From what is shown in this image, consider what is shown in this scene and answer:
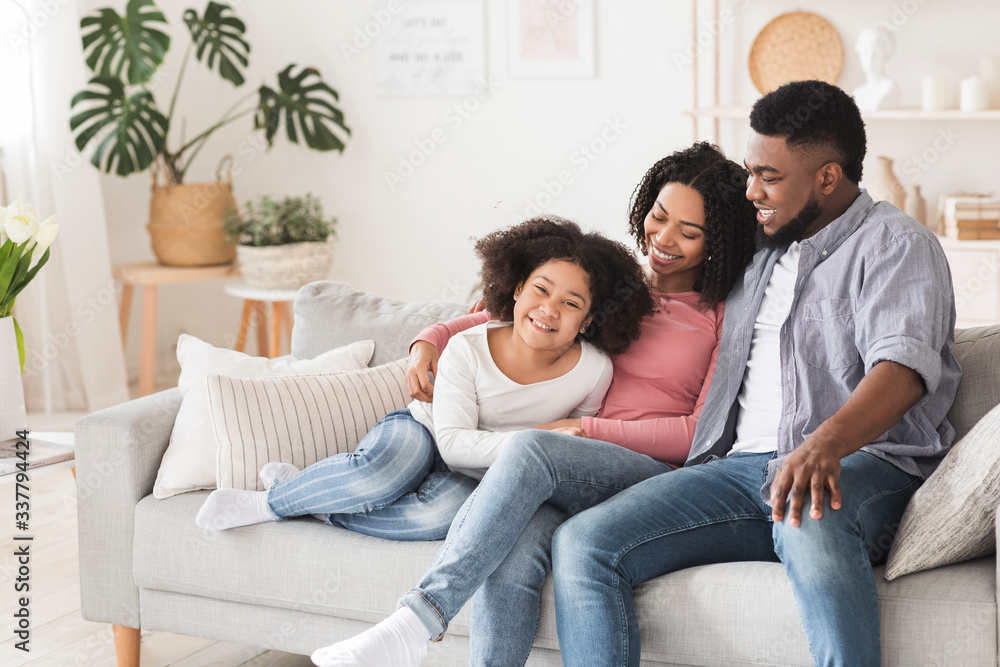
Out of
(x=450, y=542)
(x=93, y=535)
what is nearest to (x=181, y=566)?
(x=93, y=535)

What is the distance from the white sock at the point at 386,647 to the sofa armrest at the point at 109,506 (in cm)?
63

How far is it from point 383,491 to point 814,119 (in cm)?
97

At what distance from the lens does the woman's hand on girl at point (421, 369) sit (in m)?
1.86

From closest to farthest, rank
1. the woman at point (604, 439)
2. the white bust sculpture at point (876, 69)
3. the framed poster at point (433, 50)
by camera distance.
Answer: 1. the woman at point (604, 439)
2. the white bust sculpture at point (876, 69)
3. the framed poster at point (433, 50)

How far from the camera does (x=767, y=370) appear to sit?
1.70m

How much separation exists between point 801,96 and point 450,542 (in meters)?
0.94

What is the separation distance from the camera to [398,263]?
418cm

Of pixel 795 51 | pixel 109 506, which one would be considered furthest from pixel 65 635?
pixel 795 51

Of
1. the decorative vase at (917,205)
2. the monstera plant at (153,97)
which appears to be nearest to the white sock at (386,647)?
the decorative vase at (917,205)

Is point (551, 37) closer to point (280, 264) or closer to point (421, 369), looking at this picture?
point (280, 264)

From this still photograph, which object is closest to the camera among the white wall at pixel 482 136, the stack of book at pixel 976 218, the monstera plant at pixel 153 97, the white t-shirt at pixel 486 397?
the white t-shirt at pixel 486 397

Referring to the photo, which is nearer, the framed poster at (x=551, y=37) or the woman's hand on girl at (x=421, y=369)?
the woman's hand on girl at (x=421, y=369)

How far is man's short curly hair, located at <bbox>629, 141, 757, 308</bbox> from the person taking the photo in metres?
1.84

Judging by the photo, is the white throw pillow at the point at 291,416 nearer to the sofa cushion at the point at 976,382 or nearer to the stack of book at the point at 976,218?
the sofa cushion at the point at 976,382
